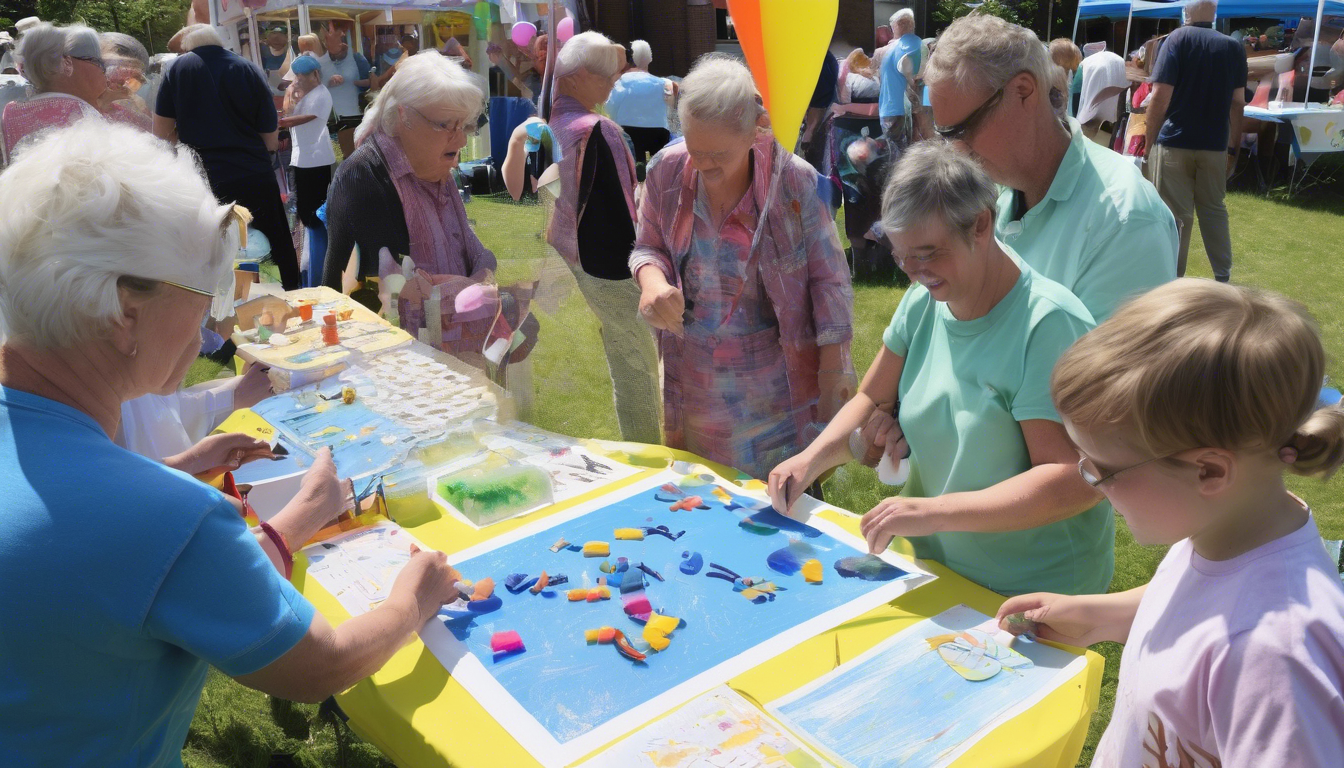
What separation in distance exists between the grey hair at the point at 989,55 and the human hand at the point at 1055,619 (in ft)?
3.66

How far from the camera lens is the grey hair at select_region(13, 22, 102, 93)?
3.96 m

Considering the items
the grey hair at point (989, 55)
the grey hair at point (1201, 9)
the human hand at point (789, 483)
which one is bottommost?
the human hand at point (789, 483)

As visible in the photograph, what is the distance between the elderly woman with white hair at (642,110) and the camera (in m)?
7.68

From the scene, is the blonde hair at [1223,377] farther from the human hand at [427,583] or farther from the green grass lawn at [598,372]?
the human hand at [427,583]

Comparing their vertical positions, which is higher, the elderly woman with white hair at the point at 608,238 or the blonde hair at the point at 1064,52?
the blonde hair at the point at 1064,52

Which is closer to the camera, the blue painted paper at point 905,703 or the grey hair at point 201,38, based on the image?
the blue painted paper at point 905,703

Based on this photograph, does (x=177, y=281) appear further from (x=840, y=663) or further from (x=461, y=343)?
(x=461, y=343)

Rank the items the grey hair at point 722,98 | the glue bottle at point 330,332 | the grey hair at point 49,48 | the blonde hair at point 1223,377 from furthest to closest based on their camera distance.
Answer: the grey hair at point 49,48, the glue bottle at point 330,332, the grey hair at point 722,98, the blonde hair at point 1223,377

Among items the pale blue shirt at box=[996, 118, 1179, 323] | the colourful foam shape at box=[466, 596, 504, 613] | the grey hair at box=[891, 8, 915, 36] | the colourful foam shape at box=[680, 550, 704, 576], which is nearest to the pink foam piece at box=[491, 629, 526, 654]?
the colourful foam shape at box=[466, 596, 504, 613]

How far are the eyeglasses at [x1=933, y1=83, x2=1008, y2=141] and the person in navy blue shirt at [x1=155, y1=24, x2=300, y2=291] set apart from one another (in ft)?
12.7

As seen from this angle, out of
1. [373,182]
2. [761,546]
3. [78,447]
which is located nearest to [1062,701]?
[761,546]

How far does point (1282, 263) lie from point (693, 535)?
23.7 ft

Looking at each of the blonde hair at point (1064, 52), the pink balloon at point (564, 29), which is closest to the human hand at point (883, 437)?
the pink balloon at point (564, 29)

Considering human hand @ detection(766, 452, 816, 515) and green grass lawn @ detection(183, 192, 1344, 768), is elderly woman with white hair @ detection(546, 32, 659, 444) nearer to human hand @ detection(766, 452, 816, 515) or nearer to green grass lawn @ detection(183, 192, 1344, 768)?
green grass lawn @ detection(183, 192, 1344, 768)
